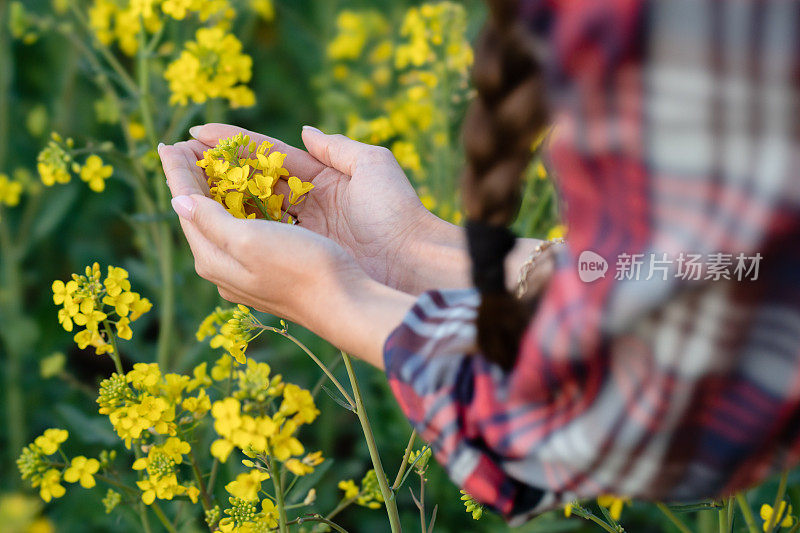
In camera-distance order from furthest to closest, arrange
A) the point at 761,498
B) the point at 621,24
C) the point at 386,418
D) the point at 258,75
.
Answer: the point at 258,75 < the point at 386,418 < the point at 761,498 < the point at 621,24

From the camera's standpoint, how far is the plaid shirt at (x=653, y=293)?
41cm

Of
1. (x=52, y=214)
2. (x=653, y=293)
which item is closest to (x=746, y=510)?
(x=653, y=293)

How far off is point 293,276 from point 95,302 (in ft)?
0.97

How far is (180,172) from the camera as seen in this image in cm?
82

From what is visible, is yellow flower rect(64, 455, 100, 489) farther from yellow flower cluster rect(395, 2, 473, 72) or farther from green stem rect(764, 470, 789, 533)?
yellow flower cluster rect(395, 2, 473, 72)

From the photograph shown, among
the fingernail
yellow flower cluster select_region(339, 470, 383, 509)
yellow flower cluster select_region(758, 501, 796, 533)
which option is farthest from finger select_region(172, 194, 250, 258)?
yellow flower cluster select_region(758, 501, 796, 533)

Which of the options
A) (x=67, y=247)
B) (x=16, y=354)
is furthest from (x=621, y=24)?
(x=67, y=247)

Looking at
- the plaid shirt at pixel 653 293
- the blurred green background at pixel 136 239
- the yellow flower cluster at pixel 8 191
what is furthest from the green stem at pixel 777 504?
the yellow flower cluster at pixel 8 191

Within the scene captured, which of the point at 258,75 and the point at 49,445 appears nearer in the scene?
the point at 49,445

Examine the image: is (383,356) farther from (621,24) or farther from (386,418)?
(386,418)

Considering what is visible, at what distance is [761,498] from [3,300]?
1.59 m

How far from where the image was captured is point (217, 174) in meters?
0.82

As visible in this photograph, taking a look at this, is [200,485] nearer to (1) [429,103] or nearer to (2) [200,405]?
(2) [200,405]

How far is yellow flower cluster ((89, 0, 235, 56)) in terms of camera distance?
1173 millimetres
